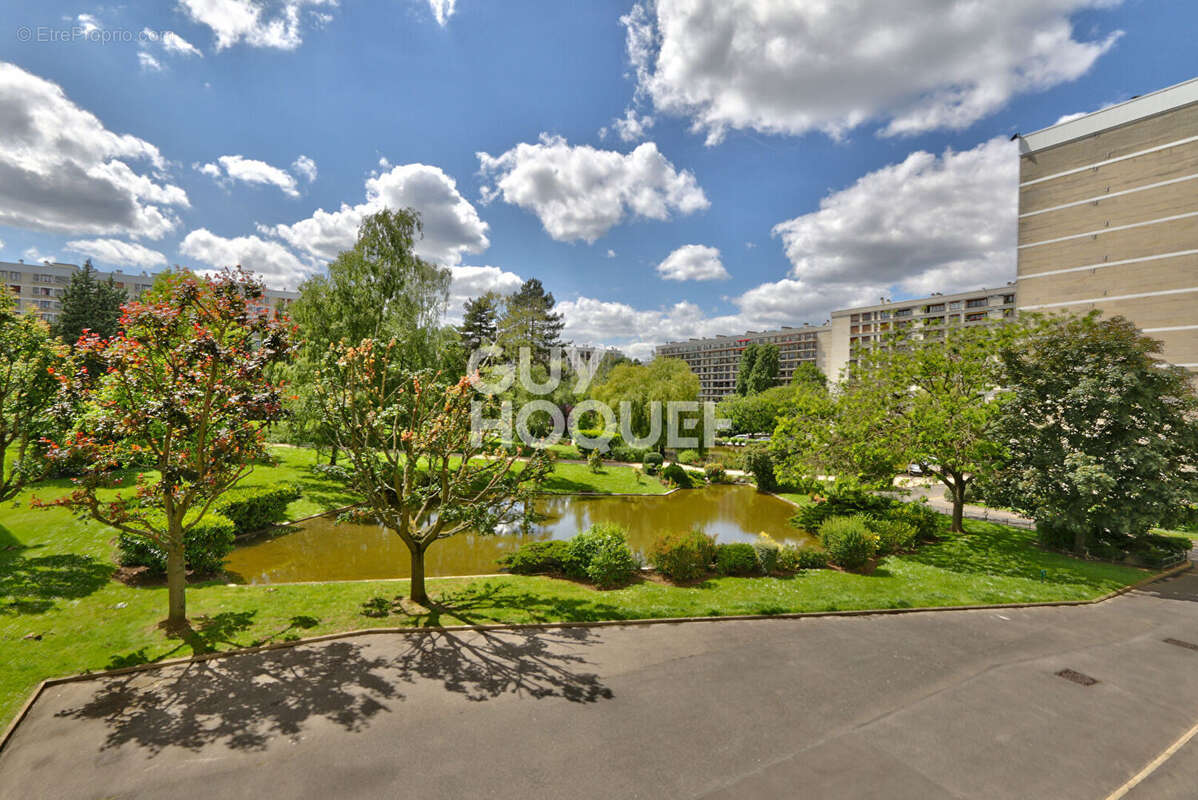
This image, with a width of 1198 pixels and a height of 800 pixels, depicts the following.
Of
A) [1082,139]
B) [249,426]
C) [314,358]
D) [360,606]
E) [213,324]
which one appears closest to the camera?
[213,324]

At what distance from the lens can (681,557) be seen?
1294 centimetres

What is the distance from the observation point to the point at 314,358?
76.3ft

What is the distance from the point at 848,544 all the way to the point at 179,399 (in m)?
16.8

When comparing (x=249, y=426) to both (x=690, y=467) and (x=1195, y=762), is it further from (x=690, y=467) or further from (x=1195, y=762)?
(x=690, y=467)

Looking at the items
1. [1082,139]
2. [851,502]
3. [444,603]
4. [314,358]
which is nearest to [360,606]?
[444,603]

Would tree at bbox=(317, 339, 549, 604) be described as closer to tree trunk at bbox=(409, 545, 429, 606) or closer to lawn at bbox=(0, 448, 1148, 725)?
tree trunk at bbox=(409, 545, 429, 606)

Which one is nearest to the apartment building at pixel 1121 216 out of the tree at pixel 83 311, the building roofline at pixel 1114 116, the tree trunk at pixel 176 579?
the building roofline at pixel 1114 116

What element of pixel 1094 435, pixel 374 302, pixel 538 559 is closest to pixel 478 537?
pixel 538 559

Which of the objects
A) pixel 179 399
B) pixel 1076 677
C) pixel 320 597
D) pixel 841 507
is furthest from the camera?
pixel 841 507

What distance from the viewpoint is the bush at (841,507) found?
1991 centimetres

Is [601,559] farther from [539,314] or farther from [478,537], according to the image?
[539,314]

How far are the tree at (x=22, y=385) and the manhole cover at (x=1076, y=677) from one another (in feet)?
65.0

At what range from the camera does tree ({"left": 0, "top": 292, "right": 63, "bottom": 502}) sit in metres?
9.83

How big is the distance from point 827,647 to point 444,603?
8.12m
